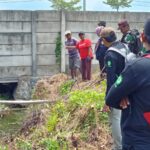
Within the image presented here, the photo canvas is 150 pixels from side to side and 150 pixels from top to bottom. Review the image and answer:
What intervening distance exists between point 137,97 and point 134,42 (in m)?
4.09

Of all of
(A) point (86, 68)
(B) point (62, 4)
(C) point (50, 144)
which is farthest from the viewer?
(B) point (62, 4)

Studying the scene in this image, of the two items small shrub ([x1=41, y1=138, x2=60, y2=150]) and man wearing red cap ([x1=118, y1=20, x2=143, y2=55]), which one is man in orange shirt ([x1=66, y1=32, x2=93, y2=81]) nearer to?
man wearing red cap ([x1=118, y1=20, x2=143, y2=55])

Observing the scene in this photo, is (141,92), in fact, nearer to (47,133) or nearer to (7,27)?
(47,133)

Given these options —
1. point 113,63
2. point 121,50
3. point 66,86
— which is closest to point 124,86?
point 113,63

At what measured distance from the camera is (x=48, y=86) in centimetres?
1200

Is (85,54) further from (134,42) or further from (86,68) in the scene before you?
(134,42)

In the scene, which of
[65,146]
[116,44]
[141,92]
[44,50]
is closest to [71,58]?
[44,50]

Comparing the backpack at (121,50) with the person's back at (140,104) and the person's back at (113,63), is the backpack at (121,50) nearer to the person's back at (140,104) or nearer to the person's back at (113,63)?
the person's back at (113,63)

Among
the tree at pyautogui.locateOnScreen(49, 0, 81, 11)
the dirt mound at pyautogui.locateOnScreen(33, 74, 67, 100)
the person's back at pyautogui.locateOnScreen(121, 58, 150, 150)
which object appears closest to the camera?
the person's back at pyautogui.locateOnScreen(121, 58, 150, 150)

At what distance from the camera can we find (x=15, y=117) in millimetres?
10805

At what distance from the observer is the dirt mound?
38.5 ft

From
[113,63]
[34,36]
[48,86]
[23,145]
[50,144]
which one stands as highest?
[113,63]

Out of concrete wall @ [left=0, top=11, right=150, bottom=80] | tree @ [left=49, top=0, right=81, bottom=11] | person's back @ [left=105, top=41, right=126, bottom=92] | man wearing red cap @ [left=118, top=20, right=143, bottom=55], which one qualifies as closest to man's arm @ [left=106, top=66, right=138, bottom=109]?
person's back @ [left=105, top=41, right=126, bottom=92]

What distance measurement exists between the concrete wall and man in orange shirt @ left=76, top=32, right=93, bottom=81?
186 centimetres
